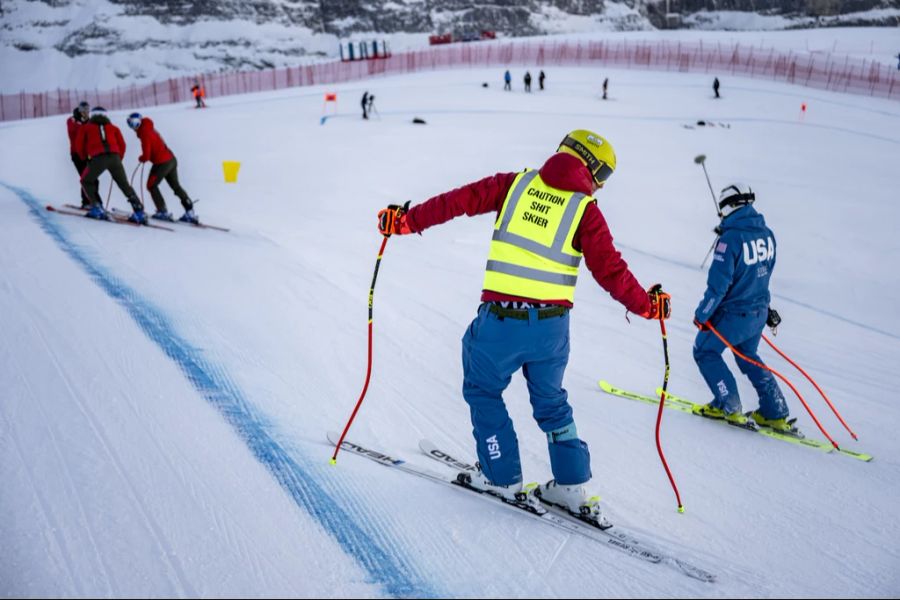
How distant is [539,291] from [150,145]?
24.1ft

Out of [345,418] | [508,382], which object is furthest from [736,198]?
[345,418]

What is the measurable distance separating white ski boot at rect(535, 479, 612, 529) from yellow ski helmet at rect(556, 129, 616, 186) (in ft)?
4.89

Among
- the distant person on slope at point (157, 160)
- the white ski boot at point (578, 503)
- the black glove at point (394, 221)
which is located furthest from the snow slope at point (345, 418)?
the black glove at point (394, 221)

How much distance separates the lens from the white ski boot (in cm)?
297

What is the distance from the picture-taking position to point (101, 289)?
5496 mm

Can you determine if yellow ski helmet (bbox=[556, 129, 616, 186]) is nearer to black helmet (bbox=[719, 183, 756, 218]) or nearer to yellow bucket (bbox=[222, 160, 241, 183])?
black helmet (bbox=[719, 183, 756, 218])

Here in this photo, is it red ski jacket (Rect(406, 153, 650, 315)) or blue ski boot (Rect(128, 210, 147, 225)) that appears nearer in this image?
red ski jacket (Rect(406, 153, 650, 315))

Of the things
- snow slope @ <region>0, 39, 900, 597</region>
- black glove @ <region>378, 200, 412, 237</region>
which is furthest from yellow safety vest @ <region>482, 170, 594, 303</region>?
snow slope @ <region>0, 39, 900, 597</region>

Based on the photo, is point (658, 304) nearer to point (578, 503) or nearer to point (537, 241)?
point (537, 241)

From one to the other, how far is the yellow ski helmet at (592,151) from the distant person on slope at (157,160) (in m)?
6.83

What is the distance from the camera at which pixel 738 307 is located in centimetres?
435

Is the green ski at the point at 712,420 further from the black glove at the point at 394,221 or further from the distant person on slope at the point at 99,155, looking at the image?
the distant person on slope at the point at 99,155

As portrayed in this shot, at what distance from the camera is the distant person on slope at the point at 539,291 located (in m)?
2.70

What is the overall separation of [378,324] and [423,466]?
2485 millimetres
